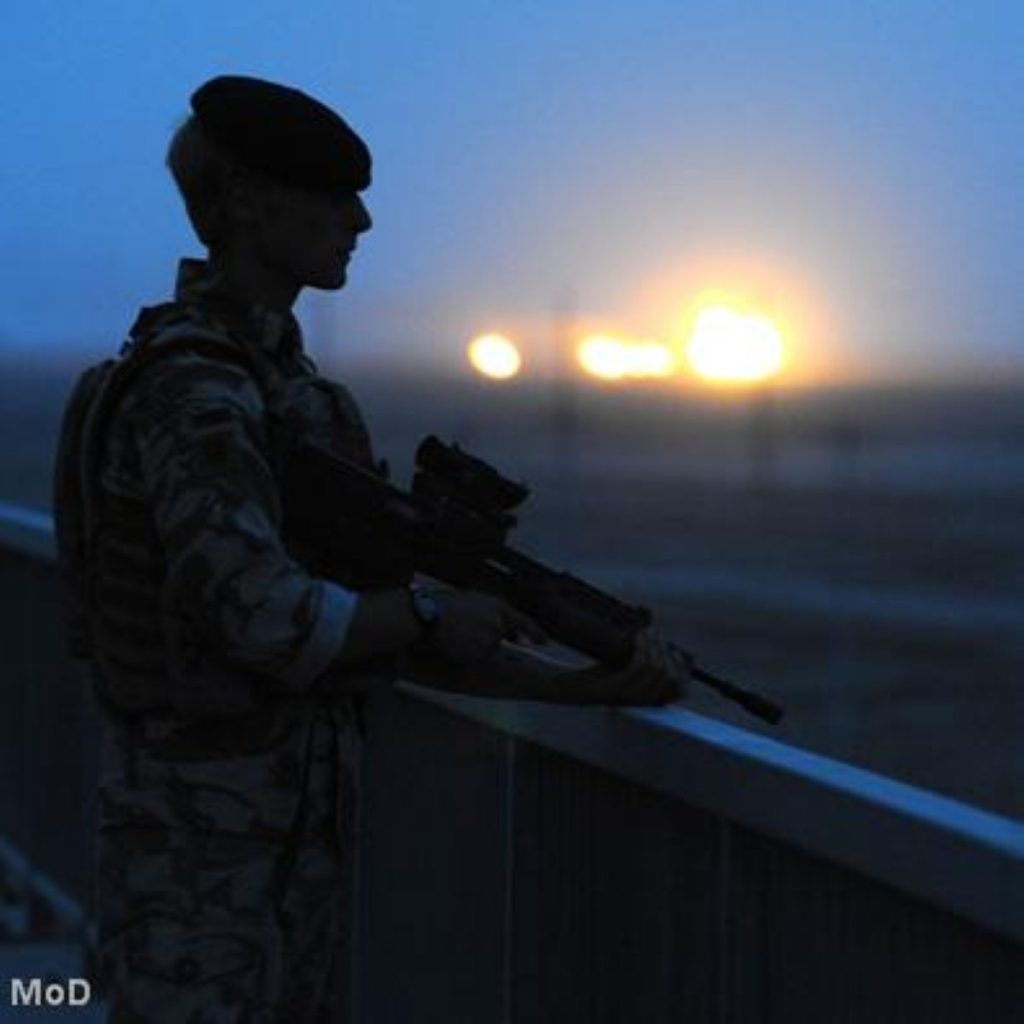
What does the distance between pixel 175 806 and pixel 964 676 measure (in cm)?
6354

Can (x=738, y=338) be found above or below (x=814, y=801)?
above

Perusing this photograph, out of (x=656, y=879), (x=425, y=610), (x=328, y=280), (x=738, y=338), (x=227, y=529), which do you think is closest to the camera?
(x=227, y=529)

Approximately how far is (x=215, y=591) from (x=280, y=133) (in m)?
0.45

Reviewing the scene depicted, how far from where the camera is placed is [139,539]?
234 cm

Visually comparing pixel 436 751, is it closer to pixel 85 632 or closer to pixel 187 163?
pixel 85 632

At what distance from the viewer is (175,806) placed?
7.88ft

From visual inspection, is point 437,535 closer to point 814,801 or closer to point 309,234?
point 309,234

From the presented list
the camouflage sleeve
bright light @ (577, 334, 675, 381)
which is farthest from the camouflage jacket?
bright light @ (577, 334, 675, 381)

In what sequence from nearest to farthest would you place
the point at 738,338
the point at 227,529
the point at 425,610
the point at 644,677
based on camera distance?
1. the point at 227,529
2. the point at 425,610
3. the point at 644,677
4. the point at 738,338

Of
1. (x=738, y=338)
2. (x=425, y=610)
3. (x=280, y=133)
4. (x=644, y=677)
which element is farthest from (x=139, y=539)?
(x=738, y=338)

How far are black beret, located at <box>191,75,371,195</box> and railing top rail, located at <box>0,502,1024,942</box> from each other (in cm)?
66

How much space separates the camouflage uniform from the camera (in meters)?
2.26

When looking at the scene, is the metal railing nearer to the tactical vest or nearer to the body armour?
the body armour

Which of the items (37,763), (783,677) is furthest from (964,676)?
(37,763)
